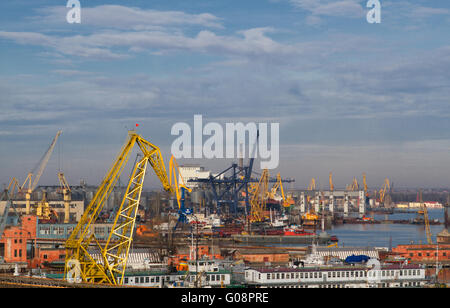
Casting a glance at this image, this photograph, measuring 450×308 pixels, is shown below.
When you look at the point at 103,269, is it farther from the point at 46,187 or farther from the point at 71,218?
the point at 46,187

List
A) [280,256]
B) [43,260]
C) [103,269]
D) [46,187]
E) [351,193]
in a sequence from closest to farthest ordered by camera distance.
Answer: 1. [103,269]
2. [43,260]
3. [280,256]
4. [46,187]
5. [351,193]

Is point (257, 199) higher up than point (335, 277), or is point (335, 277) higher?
point (257, 199)

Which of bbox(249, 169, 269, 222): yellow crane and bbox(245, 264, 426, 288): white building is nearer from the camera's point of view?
bbox(245, 264, 426, 288): white building

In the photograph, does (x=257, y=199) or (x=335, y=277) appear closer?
(x=335, y=277)

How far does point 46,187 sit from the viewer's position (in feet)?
129

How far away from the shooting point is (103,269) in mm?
10711

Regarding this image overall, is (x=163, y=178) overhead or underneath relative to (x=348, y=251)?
overhead

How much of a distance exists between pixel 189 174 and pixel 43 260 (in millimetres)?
36749

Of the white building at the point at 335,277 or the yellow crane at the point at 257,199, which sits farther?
the yellow crane at the point at 257,199

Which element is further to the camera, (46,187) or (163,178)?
(46,187)

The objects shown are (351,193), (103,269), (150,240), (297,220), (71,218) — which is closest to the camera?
(103,269)
